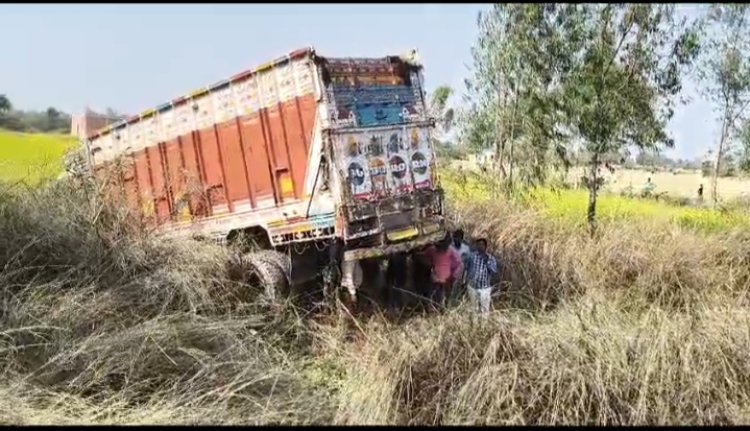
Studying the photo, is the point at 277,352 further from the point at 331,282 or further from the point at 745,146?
the point at 745,146

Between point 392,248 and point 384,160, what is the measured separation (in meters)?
1.00

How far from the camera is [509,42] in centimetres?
1343

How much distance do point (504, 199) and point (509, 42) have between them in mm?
3083

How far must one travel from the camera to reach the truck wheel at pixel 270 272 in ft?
25.1

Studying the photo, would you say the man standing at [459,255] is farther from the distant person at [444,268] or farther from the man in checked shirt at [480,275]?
the man in checked shirt at [480,275]

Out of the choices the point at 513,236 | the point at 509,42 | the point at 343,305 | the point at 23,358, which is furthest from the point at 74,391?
the point at 509,42

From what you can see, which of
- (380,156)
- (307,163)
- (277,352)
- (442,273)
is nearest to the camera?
(277,352)

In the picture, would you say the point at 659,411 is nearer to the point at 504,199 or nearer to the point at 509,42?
the point at 504,199

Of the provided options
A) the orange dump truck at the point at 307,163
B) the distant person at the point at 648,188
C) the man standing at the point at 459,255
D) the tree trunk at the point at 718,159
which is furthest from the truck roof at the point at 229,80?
the tree trunk at the point at 718,159

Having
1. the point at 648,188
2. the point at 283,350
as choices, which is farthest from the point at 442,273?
the point at 648,188

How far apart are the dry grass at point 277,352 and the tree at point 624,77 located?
5.37 meters

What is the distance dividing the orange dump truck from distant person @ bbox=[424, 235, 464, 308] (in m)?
0.20

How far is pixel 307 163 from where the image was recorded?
25.2ft

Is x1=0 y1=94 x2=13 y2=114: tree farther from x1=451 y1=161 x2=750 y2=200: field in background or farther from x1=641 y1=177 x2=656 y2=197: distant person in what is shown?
x1=641 y1=177 x2=656 y2=197: distant person
